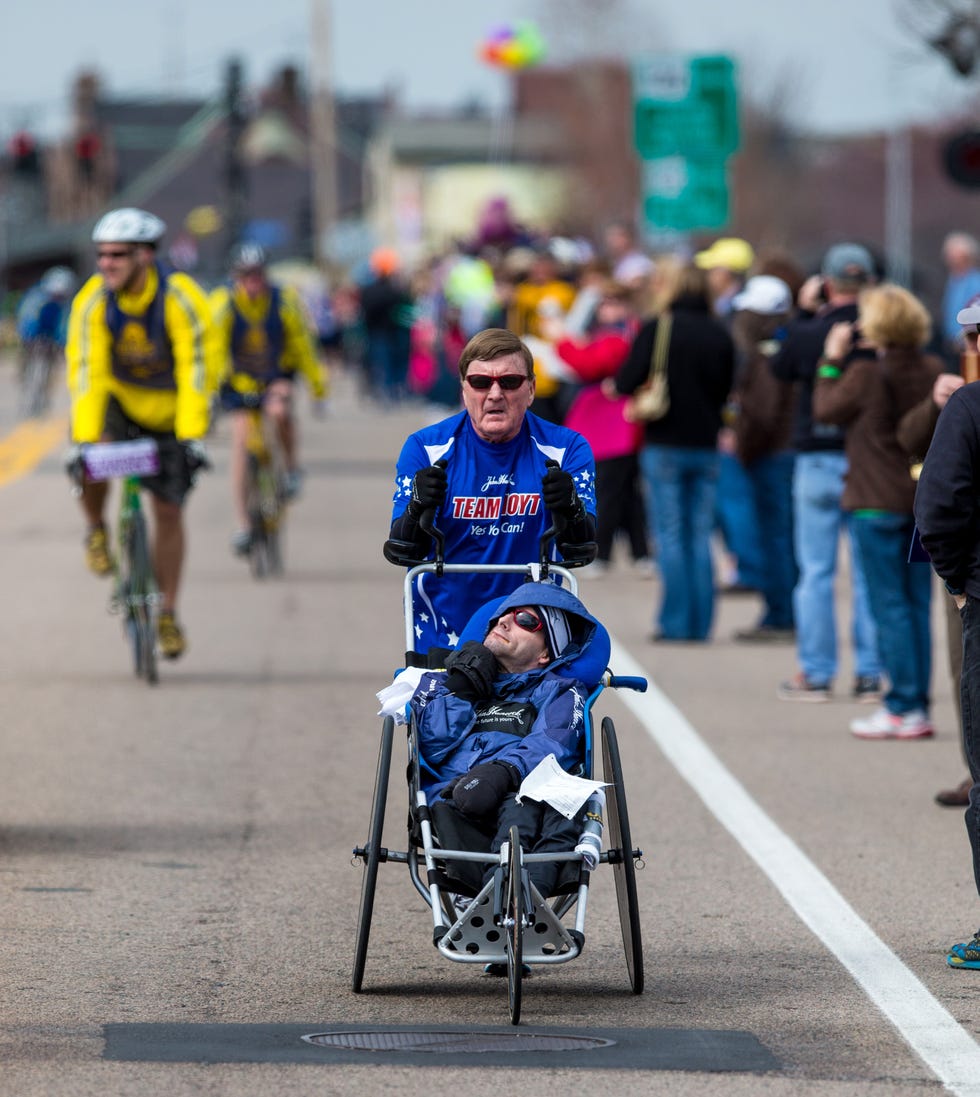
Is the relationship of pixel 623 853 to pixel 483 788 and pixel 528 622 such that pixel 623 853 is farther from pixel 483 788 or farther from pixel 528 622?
pixel 528 622

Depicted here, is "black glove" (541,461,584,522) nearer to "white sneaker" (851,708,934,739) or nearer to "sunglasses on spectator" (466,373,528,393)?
"sunglasses on spectator" (466,373,528,393)

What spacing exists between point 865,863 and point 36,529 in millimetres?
13939

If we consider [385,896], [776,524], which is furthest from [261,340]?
[385,896]

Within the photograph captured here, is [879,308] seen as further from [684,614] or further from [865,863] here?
[684,614]

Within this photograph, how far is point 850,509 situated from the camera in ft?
34.9

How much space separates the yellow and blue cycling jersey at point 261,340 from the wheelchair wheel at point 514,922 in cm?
1128

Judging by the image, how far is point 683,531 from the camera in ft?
46.1

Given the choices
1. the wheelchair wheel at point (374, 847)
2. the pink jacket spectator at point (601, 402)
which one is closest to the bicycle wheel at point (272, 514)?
the pink jacket spectator at point (601, 402)

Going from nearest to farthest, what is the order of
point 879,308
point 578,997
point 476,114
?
point 578,997 → point 879,308 → point 476,114

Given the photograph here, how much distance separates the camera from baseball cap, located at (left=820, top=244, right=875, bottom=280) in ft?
38.5

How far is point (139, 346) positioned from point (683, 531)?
3.46m

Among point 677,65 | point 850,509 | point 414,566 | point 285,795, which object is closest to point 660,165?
point 677,65

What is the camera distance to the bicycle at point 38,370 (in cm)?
4091

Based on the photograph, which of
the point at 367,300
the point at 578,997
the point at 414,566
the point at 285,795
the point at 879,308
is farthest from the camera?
the point at 367,300
